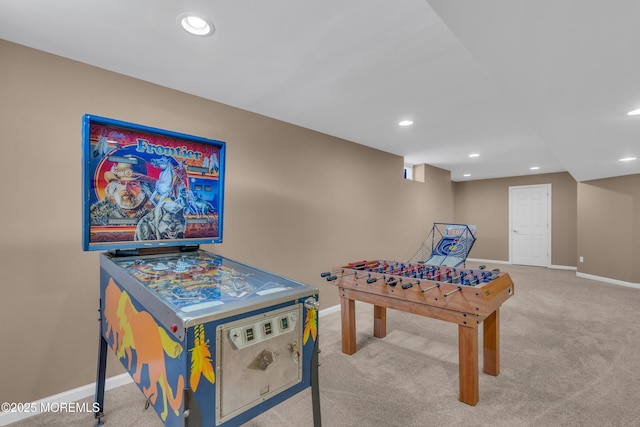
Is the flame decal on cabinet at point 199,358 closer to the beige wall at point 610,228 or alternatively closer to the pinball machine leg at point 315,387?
the pinball machine leg at point 315,387

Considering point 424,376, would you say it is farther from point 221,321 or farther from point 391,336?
point 221,321

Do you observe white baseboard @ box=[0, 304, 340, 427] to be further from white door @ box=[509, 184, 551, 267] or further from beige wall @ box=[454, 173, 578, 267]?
white door @ box=[509, 184, 551, 267]

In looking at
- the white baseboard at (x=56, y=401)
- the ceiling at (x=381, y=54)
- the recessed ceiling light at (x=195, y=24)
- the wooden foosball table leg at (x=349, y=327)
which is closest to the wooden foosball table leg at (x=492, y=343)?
the wooden foosball table leg at (x=349, y=327)

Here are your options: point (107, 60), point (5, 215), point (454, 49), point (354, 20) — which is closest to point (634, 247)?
point (454, 49)

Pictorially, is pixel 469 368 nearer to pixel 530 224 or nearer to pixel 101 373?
pixel 101 373

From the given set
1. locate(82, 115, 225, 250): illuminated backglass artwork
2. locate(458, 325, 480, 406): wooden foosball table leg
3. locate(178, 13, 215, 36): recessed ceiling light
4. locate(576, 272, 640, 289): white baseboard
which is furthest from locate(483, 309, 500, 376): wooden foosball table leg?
locate(576, 272, 640, 289): white baseboard

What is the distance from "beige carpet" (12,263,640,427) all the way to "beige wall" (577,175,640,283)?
2240 mm

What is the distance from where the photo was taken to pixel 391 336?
310 centimetres

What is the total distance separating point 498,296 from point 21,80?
11.8 feet

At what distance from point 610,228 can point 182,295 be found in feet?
24.5

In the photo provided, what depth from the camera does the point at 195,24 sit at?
1671mm

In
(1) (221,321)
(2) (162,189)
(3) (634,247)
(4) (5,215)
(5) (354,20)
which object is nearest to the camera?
(1) (221,321)

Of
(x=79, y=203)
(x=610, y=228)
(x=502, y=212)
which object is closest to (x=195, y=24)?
(x=79, y=203)

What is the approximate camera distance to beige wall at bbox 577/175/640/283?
17.1 ft
